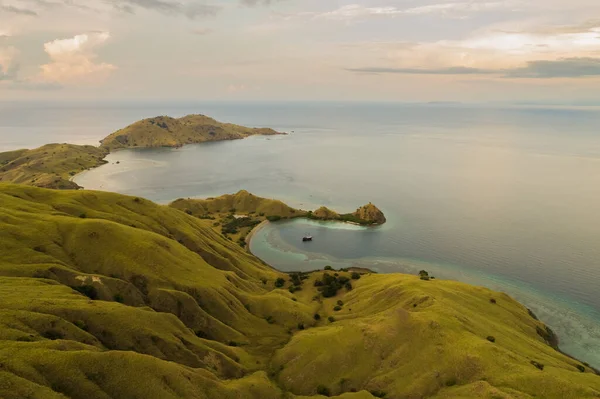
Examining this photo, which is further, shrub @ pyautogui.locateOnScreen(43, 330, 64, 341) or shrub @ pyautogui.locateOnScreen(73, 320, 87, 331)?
shrub @ pyautogui.locateOnScreen(73, 320, 87, 331)

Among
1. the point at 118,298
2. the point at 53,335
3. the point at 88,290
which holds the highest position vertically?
the point at 88,290

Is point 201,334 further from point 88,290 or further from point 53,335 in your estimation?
point 53,335

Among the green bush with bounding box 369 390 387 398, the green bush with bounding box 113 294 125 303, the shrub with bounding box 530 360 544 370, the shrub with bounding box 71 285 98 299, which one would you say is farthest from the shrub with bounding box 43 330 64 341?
the shrub with bounding box 530 360 544 370

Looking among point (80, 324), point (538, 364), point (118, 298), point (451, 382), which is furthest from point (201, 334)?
point (538, 364)

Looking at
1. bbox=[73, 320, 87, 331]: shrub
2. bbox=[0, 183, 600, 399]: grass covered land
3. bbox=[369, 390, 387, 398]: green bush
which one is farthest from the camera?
bbox=[369, 390, 387, 398]: green bush

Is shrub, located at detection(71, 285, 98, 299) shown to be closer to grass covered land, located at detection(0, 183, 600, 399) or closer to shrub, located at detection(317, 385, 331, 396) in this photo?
grass covered land, located at detection(0, 183, 600, 399)

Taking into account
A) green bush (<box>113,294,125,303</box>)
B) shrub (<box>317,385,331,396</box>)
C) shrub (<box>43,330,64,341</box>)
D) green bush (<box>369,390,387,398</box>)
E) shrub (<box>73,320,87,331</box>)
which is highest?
shrub (<box>43,330,64,341</box>)
